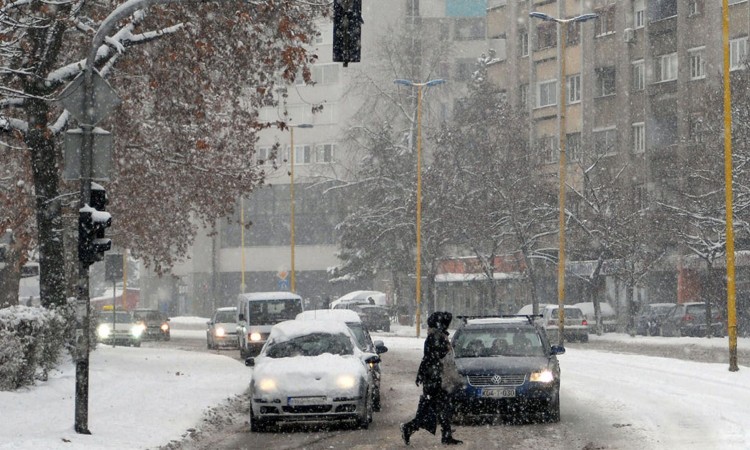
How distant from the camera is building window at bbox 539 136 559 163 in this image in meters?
68.6

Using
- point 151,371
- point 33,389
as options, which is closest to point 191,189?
point 151,371

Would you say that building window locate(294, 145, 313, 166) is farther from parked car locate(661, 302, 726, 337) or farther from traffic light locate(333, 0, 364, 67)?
traffic light locate(333, 0, 364, 67)

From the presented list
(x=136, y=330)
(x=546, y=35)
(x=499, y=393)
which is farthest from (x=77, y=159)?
(x=546, y=35)

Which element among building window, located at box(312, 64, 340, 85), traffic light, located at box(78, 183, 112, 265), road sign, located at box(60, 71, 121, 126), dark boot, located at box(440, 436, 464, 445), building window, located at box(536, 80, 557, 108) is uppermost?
building window, located at box(312, 64, 340, 85)

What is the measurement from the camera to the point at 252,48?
24266mm

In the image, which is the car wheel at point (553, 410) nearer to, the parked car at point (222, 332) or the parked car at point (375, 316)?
the parked car at point (222, 332)

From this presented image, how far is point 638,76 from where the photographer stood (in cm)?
6931

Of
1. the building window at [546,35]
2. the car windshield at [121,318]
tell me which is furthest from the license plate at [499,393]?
the building window at [546,35]

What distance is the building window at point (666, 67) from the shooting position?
66.6 meters

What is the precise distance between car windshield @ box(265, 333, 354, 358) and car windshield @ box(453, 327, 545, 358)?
1.57 m

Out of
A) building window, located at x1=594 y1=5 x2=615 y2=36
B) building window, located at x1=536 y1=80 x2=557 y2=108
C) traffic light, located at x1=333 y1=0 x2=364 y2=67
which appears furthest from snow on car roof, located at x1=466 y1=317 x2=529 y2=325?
building window, located at x1=536 y1=80 x2=557 y2=108

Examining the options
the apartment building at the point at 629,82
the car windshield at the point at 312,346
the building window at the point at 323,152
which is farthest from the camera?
the building window at the point at 323,152

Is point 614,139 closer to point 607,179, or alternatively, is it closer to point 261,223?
point 607,179

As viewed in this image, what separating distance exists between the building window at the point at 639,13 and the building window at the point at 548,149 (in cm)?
748
